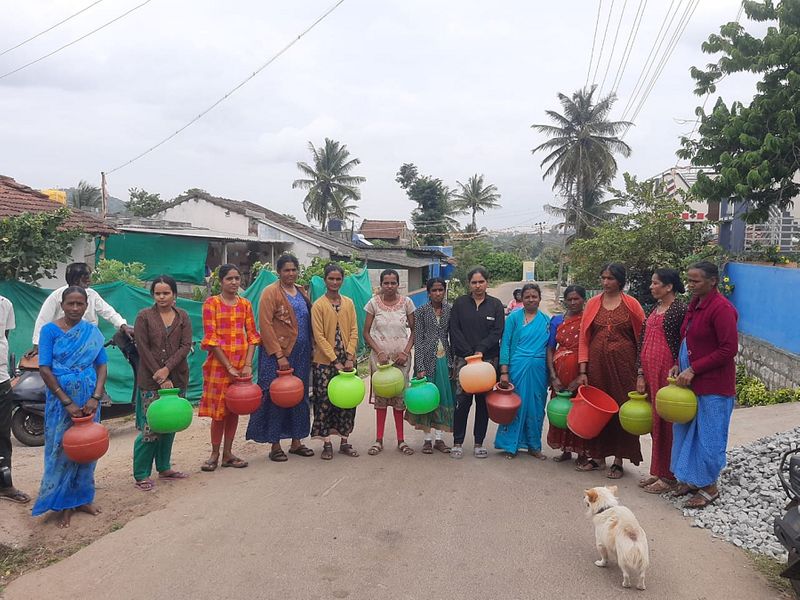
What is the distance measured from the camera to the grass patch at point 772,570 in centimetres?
326

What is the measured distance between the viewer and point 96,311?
16.9 ft

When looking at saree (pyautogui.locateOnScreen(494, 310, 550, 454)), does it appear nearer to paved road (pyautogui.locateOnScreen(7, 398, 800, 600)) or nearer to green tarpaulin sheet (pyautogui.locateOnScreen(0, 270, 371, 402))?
paved road (pyautogui.locateOnScreen(7, 398, 800, 600))

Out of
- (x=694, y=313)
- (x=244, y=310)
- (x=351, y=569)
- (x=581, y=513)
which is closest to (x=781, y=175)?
(x=694, y=313)

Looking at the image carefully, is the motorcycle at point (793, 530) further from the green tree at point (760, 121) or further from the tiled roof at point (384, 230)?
the tiled roof at point (384, 230)

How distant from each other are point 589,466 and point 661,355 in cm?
119

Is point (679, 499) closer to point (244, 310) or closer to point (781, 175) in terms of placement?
point (244, 310)

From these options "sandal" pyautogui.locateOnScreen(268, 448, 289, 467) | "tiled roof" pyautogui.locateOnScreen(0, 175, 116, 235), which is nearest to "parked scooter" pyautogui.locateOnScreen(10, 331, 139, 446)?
"sandal" pyautogui.locateOnScreen(268, 448, 289, 467)

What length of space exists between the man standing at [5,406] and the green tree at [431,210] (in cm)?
4095

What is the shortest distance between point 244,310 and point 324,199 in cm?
3626

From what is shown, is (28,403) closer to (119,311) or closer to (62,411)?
(119,311)

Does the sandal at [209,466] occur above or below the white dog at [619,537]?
below

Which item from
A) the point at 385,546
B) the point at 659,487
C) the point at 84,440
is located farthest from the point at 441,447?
the point at 84,440

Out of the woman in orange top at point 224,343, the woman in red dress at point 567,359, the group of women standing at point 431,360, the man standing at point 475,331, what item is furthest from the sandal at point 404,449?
the woman in orange top at point 224,343

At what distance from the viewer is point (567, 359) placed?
17.1 ft
